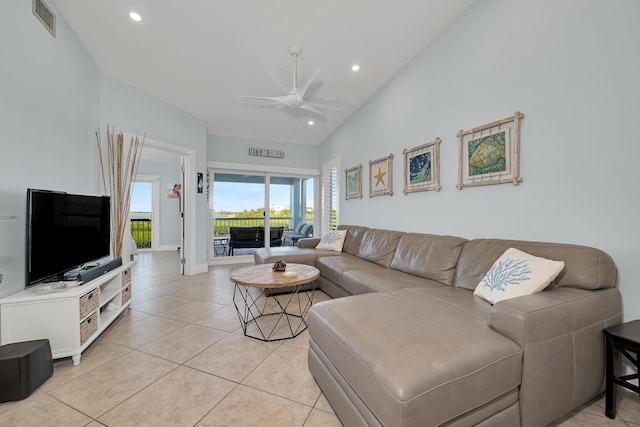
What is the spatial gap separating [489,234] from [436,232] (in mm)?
602

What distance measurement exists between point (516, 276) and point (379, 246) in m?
1.79

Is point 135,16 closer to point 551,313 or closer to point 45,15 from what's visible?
point 45,15

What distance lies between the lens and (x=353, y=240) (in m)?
4.02

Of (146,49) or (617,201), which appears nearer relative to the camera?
(617,201)

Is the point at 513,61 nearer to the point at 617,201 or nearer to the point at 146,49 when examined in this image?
the point at 617,201

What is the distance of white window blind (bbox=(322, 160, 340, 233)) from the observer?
17.7ft

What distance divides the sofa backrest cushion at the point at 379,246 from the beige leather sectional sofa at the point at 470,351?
4.11 ft

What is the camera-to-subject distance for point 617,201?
1.56 metres

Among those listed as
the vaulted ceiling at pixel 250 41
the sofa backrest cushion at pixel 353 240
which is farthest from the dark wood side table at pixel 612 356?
the vaulted ceiling at pixel 250 41

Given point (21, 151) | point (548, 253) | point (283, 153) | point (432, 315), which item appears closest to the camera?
point (432, 315)

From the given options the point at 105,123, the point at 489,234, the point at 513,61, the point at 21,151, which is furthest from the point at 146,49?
the point at 489,234

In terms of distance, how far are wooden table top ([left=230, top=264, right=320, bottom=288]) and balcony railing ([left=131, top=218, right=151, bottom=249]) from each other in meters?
6.50

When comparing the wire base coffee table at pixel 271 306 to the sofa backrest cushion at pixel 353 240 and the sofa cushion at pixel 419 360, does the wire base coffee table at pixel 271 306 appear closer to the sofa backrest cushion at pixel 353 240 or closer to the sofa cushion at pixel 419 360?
the sofa cushion at pixel 419 360

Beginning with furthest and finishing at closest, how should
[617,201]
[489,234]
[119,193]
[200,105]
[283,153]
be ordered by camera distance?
[283,153], [200,105], [119,193], [489,234], [617,201]
